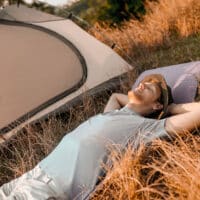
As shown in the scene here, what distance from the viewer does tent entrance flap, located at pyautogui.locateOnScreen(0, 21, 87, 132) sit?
16.6 ft

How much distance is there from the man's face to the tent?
142 centimetres

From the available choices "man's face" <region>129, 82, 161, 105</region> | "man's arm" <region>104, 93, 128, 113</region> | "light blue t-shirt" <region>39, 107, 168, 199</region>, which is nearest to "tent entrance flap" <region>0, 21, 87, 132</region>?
"man's arm" <region>104, 93, 128, 113</region>

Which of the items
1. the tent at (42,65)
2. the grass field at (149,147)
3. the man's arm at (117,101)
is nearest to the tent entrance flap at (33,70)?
the tent at (42,65)

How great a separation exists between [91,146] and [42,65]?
6.54 ft

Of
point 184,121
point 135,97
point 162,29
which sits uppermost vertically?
point 135,97

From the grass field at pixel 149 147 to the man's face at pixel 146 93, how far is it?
0.34m

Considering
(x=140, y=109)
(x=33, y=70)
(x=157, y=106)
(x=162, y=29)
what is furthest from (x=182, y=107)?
(x=162, y=29)

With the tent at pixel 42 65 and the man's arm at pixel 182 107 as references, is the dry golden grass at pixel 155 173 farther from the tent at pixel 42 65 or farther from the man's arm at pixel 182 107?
the tent at pixel 42 65

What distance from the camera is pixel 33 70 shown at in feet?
17.3

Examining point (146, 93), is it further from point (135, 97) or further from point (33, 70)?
point (33, 70)

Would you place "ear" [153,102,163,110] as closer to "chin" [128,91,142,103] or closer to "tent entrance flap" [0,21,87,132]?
"chin" [128,91,142,103]

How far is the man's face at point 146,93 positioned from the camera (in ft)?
12.4

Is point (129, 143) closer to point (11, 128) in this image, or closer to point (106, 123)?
point (106, 123)

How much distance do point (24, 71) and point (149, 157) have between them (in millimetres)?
2073
